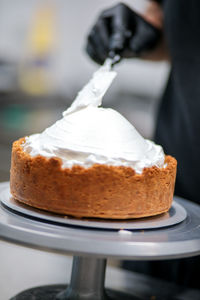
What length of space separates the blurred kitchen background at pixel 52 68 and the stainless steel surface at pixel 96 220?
311 centimetres

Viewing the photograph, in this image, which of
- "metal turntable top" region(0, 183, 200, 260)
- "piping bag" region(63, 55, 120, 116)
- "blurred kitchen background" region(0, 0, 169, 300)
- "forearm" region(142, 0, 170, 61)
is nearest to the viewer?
"metal turntable top" region(0, 183, 200, 260)

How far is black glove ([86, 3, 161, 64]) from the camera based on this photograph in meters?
1.44

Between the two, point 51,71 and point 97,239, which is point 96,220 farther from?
point 51,71

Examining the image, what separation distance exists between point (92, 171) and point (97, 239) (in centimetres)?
13

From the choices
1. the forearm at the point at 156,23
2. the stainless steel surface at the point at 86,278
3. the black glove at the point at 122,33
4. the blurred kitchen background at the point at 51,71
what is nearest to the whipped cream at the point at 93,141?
the stainless steel surface at the point at 86,278

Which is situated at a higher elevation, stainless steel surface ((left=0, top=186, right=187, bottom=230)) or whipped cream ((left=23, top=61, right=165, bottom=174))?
whipped cream ((left=23, top=61, right=165, bottom=174))

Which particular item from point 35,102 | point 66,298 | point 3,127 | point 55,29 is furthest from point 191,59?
point 55,29

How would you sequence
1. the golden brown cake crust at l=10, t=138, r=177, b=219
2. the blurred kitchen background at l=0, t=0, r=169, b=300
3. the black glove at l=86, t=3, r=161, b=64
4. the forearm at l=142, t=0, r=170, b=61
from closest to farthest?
the golden brown cake crust at l=10, t=138, r=177, b=219 < the black glove at l=86, t=3, r=161, b=64 < the forearm at l=142, t=0, r=170, b=61 < the blurred kitchen background at l=0, t=0, r=169, b=300

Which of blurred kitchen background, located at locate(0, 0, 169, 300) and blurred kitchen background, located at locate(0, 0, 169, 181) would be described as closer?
blurred kitchen background, located at locate(0, 0, 169, 300)

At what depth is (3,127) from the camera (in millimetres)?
3936

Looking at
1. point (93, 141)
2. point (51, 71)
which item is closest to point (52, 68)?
point (51, 71)

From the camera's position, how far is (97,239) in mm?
718

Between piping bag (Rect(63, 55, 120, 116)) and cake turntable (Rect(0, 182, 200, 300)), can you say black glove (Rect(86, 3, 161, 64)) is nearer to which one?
piping bag (Rect(63, 55, 120, 116))

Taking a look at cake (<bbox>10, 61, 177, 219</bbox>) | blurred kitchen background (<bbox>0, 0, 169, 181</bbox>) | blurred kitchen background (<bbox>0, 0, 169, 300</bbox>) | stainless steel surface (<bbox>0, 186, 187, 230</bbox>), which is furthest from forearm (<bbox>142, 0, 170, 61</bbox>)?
blurred kitchen background (<bbox>0, 0, 169, 181</bbox>)
